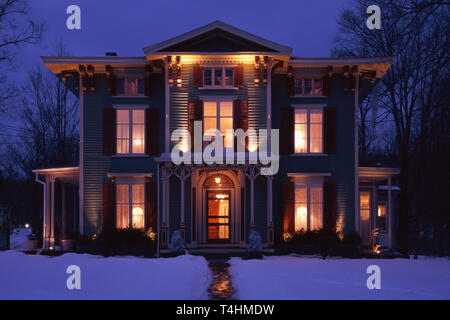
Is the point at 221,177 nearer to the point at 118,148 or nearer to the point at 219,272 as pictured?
the point at 118,148

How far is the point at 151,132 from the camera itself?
766 inches

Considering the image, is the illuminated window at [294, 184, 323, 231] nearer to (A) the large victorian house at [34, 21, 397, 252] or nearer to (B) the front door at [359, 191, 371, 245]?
(A) the large victorian house at [34, 21, 397, 252]

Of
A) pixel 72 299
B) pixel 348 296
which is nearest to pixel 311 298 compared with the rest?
pixel 348 296

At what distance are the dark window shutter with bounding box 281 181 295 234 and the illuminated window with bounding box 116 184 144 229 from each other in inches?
221

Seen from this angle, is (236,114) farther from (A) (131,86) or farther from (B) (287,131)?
(A) (131,86)

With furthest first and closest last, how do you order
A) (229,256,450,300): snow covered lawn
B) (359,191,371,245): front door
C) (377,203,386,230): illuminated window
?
(377,203,386,230): illuminated window → (359,191,371,245): front door → (229,256,450,300): snow covered lawn

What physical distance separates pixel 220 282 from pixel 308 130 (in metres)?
9.17

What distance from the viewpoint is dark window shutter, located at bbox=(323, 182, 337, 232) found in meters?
19.2

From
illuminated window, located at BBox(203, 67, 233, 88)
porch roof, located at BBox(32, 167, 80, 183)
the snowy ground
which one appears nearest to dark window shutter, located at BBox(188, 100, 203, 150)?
illuminated window, located at BBox(203, 67, 233, 88)

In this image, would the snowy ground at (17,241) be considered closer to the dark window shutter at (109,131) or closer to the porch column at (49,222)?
the porch column at (49,222)

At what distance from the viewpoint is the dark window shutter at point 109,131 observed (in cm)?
1944

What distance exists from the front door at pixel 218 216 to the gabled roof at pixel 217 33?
585cm
